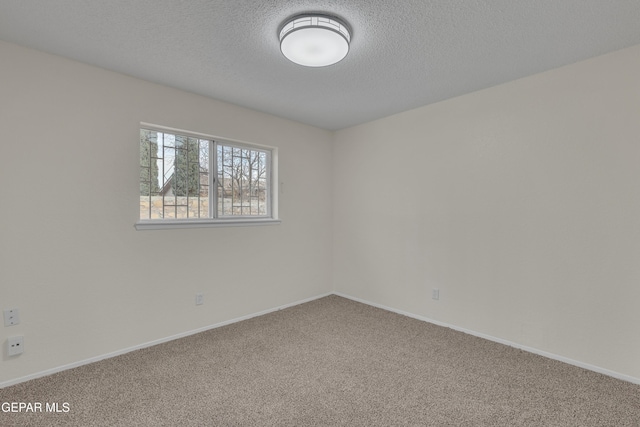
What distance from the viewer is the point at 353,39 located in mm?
1922

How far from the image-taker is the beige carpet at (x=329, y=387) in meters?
1.70

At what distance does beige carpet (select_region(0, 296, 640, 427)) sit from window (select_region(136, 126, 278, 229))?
1.16 m

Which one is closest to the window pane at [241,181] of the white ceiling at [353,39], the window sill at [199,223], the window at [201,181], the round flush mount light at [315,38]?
the window at [201,181]

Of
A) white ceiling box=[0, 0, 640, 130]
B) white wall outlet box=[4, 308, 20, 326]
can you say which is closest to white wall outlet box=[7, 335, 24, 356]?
white wall outlet box=[4, 308, 20, 326]

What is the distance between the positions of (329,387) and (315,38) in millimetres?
2200

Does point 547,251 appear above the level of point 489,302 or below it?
above

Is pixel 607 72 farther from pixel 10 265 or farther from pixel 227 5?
pixel 10 265

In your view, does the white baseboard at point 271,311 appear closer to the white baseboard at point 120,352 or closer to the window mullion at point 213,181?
the white baseboard at point 120,352

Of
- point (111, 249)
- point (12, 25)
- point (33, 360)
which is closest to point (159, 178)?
point (111, 249)

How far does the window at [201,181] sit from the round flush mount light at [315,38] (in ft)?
5.06

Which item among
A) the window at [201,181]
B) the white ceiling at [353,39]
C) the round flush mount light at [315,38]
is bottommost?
the window at [201,181]

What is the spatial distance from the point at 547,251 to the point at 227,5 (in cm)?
284

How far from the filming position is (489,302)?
2.72 metres

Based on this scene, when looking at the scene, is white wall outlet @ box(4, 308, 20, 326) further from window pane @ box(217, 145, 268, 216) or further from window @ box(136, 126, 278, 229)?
window pane @ box(217, 145, 268, 216)
